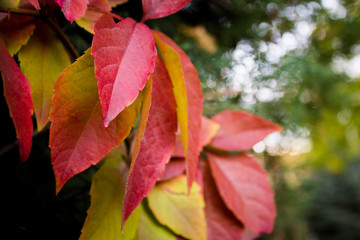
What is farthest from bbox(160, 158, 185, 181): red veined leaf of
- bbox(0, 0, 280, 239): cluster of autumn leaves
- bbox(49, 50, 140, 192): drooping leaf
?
bbox(49, 50, 140, 192): drooping leaf

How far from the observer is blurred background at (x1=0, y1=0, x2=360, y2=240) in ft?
0.97

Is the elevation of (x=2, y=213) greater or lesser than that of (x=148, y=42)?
lesser

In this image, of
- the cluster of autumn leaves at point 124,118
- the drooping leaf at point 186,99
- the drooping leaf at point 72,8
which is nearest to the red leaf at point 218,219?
the cluster of autumn leaves at point 124,118

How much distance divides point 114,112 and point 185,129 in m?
0.06

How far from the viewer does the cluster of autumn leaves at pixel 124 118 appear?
0.53ft

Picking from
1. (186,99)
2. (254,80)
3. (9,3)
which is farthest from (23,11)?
(254,80)

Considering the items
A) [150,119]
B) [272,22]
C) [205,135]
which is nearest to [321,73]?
[272,22]

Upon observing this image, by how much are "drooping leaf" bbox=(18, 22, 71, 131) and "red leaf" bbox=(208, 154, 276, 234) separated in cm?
18

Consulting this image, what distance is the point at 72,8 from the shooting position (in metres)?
0.17

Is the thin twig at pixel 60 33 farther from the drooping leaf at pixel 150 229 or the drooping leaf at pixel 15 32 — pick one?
the drooping leaf at pixel 150 229

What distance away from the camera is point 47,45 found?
0.22m

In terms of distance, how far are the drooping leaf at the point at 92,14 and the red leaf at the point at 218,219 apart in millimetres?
201

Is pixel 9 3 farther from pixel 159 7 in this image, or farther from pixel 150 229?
pixel 150 229

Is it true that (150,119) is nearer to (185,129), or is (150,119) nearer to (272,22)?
(185,129)
